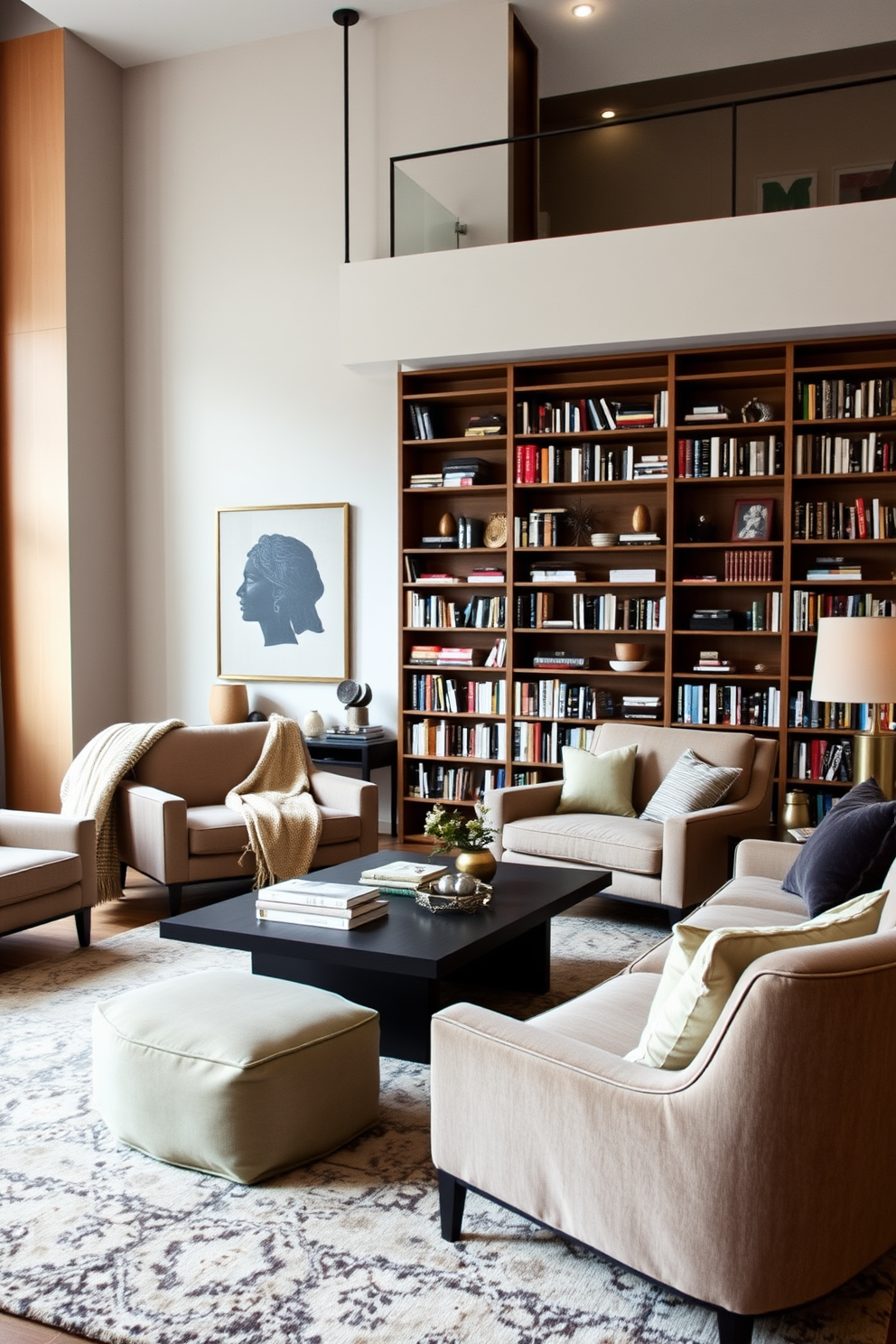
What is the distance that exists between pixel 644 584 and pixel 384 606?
1652 millimetres

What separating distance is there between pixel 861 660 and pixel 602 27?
4.29 meters

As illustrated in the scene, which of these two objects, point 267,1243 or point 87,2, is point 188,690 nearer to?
point 87,2

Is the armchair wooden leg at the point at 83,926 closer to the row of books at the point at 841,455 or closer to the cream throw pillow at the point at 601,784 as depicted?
the cream throw pillow at the point at 601,784

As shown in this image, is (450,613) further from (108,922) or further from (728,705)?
(108,922)

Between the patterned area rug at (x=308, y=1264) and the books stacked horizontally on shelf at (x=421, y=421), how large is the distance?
14.3 feet

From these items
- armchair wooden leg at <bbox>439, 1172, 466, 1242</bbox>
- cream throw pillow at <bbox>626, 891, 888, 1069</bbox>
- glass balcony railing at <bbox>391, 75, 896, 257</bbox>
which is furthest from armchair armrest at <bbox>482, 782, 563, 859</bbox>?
glass balcony railing at <bbox>391, 75, 896, 257</bbox>

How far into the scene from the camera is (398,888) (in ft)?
12.7

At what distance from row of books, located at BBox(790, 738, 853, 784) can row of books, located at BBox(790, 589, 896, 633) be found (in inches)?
23.7

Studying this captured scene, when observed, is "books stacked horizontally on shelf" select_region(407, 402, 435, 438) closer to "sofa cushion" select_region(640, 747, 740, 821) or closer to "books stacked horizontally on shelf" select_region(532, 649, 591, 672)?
"books stacked horizontally on shelf" select_region(532, 649, 591, 672)

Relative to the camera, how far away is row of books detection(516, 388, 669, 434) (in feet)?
20.2

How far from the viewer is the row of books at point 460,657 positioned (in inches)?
261

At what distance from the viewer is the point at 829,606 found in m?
5.91

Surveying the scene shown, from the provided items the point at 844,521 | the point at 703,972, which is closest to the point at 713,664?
the point at 844,521

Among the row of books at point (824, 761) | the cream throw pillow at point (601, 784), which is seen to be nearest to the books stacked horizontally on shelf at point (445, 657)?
the cream throw pillow at point (601, 784)
